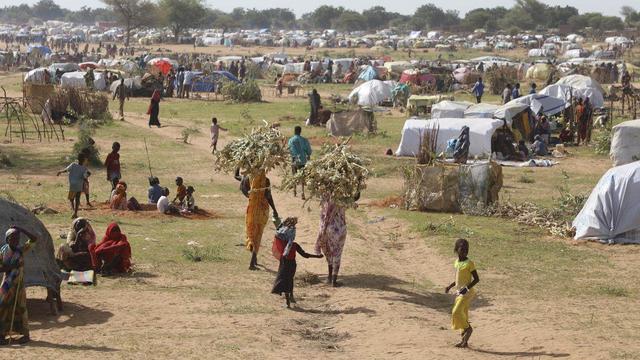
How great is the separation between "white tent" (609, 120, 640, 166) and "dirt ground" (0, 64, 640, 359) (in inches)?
337

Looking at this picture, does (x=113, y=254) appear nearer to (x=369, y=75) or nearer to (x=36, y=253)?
(x=36, y=253)

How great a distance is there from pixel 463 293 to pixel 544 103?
1907cm

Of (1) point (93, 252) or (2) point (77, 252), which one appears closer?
(2) point (77, 252)

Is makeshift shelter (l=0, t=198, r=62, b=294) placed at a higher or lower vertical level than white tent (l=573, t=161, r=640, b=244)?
higher

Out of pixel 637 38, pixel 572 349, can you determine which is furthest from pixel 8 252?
pixel 637 38

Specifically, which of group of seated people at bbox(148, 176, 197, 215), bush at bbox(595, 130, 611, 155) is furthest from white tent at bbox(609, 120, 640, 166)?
group of seated people at bbox(148, 176, 197, 215)

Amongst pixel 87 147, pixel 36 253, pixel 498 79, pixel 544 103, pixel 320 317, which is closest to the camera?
pixel 36 253

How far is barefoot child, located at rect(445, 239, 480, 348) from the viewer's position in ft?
33.1

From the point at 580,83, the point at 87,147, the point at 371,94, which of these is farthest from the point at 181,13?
the point at 87,147

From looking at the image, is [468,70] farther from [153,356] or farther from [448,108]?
[153,356]

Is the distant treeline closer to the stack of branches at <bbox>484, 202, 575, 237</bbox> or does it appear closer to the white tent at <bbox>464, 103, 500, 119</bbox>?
Answer: the white tent at <bbox>464, 103, 500, 119</bbox>

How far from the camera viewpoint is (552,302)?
12.2 m

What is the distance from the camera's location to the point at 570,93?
29.8 metres

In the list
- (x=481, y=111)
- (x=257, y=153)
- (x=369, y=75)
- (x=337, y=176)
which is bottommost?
(x=369, y=75)
